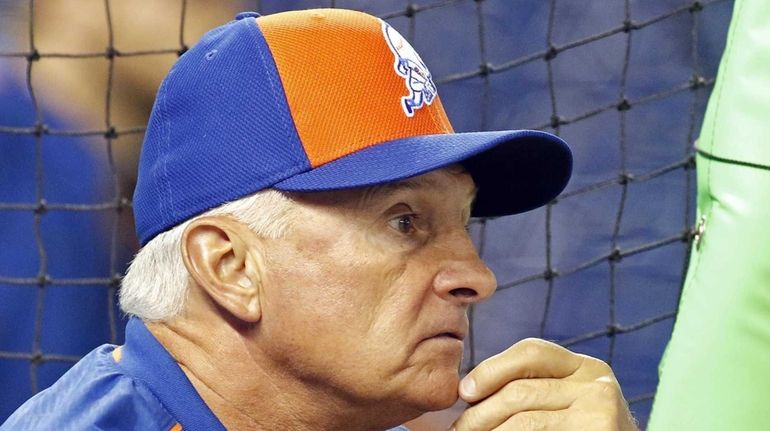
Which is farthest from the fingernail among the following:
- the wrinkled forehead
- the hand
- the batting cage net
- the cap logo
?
the batting cage net

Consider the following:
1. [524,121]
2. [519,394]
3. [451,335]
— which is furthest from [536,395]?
[524,121]

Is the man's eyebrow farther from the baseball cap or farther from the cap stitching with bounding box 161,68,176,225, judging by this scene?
the cap stitching with bounding box 161,68,176,225

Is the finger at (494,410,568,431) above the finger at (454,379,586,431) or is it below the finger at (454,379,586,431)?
below

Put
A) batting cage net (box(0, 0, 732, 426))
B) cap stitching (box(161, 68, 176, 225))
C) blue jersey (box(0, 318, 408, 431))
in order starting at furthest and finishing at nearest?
batting cage net (box(0, 0, 732, 426)), cap stitching (box(161, 68, 176, 225)), blue jersey (box(0, 318, 408, 431))

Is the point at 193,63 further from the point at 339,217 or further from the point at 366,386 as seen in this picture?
the point at 366,386

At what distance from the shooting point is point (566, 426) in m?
1.51

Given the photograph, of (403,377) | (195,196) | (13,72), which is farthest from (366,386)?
(13,72)

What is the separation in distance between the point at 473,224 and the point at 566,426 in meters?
1.43

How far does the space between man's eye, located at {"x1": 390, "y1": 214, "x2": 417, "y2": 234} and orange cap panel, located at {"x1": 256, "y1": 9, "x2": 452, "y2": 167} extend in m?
0.10

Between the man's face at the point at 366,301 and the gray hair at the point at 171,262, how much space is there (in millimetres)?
23

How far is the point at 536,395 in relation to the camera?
1.52 metres

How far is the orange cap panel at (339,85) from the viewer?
1.48m

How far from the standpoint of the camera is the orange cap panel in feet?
4.84

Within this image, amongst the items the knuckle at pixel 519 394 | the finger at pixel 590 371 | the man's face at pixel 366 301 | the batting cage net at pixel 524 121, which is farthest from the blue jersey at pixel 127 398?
the batting cage net at pixel 524 121
